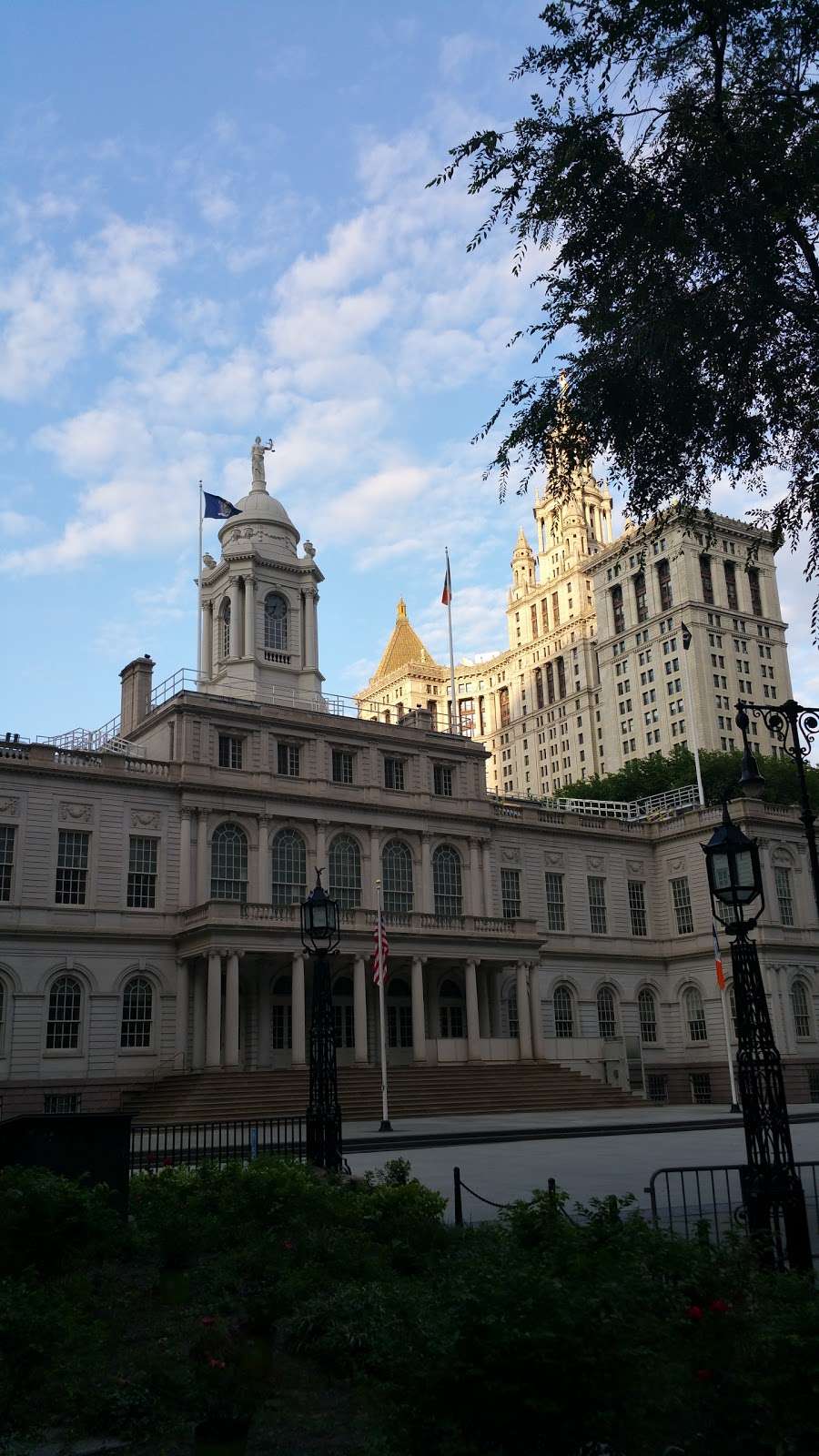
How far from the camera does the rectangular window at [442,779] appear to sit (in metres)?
56.0

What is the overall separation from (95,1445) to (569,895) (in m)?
51.5

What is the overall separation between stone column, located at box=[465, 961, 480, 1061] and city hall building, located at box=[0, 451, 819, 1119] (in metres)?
0.11

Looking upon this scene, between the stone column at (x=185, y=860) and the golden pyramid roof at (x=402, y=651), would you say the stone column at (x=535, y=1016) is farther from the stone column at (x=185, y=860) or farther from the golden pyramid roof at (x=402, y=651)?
the golden pyramid roof at (x=402, y=651)

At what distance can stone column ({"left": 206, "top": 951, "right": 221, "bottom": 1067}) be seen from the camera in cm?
4269

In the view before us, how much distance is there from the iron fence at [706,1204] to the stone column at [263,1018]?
26.1 meters

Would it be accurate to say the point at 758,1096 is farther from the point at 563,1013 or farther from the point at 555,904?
the point at 555,904

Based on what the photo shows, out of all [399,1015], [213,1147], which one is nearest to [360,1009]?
[399,1015]

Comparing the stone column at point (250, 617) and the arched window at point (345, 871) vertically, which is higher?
the stone column at point (250, 617)

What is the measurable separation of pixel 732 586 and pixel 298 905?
81316mm

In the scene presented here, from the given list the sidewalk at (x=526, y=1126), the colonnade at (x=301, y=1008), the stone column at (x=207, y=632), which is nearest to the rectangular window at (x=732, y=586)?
the stone column at (x=207, y=632)

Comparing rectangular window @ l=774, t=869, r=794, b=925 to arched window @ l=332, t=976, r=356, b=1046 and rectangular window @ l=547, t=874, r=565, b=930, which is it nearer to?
rectangular window @ l=547, t=874, r=565, b=930

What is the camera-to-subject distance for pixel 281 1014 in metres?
48.2

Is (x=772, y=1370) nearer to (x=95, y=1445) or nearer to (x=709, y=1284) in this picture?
(x=709, y=1284)

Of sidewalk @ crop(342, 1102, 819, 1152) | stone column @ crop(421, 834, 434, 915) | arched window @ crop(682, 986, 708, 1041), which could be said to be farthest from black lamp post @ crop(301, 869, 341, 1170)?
arched window @ crop(682, 986, 708, 1041)
